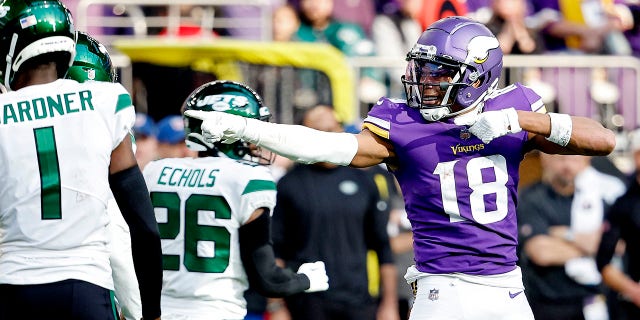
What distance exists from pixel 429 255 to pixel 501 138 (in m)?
0.57

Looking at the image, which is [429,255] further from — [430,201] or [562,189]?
[562,189]

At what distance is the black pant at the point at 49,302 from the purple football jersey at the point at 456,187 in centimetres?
162

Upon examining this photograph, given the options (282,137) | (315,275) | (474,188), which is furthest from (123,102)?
(315,275)

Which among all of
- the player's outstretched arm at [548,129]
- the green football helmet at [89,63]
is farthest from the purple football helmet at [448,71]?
the green football helmet at [89,63]

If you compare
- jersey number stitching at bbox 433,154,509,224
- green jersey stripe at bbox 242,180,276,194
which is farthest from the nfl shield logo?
green jersey stripe at bbox 242,180,276,194

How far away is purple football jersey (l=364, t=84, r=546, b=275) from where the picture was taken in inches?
211

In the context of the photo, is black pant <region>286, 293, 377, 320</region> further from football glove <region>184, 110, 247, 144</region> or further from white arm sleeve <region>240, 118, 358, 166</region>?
football glove <region>184, 110, 247, 144</region>

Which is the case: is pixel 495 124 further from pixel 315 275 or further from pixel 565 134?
pixel 315 275

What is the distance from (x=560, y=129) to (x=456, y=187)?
49 cm

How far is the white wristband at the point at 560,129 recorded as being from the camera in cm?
520

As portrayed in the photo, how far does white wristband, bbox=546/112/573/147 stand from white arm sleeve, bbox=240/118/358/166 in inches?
31.1

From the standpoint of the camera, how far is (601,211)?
9.29 meters

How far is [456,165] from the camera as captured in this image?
17.6ft

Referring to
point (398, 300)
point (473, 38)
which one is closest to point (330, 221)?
point (398, 300)
